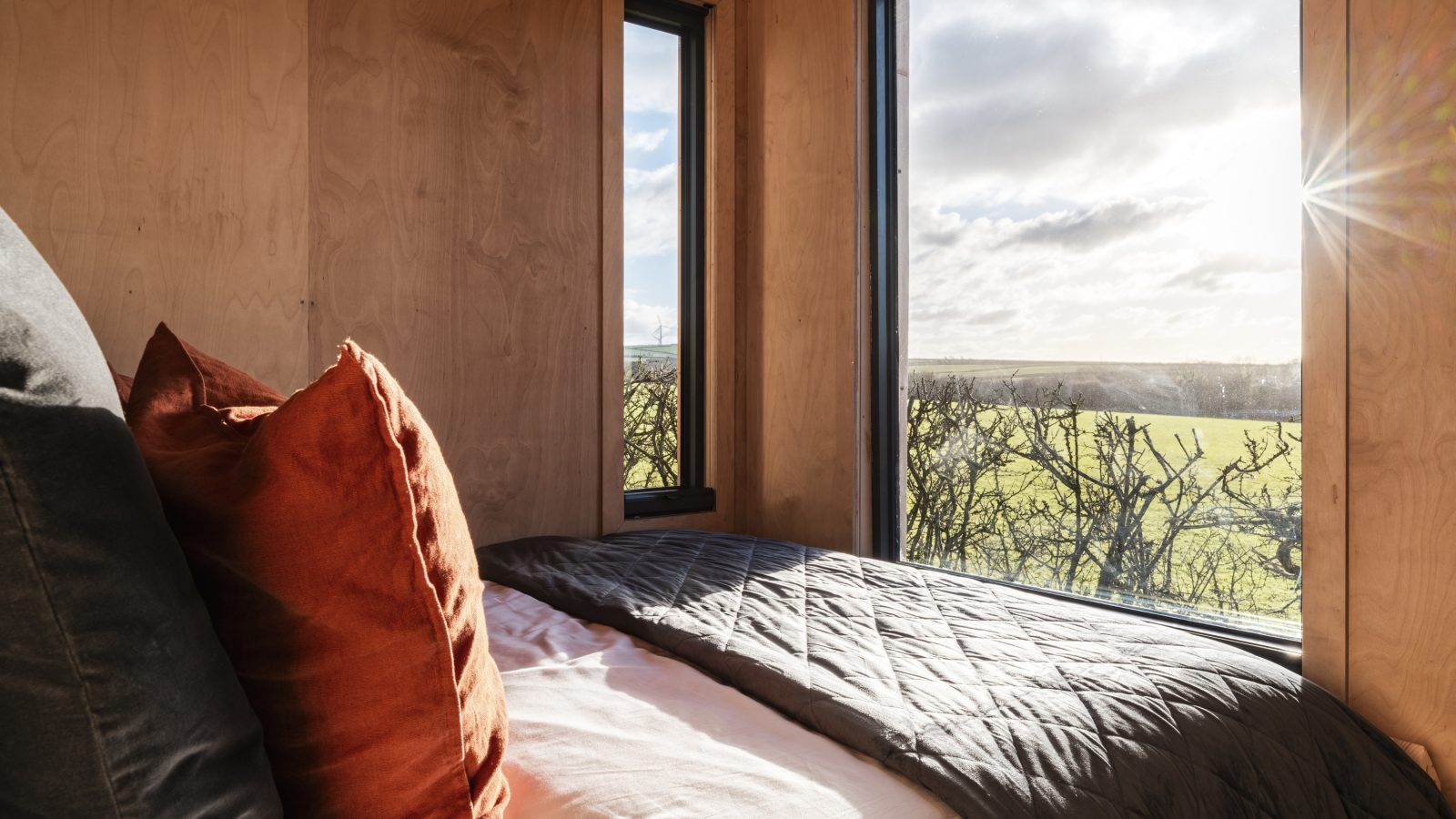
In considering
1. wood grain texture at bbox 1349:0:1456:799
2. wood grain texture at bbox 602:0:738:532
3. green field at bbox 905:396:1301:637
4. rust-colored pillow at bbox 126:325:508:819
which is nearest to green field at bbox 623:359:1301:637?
green field at bbox 905:396:1301:637

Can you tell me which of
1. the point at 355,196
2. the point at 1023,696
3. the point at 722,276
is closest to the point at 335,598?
the point at 1023,696

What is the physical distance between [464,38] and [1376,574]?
7.44 feet

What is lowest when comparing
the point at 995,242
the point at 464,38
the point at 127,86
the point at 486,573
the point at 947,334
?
the point at 486,573

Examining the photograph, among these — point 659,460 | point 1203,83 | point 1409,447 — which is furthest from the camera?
point 659,460

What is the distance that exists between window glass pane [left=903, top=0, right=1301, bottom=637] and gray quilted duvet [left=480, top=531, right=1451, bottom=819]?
368 mm

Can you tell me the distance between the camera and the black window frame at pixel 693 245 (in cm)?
260

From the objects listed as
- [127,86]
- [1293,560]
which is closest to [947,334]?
[1293,560]

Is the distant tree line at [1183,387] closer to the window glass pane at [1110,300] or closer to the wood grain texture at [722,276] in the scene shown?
the window glass pane at [1110,300]

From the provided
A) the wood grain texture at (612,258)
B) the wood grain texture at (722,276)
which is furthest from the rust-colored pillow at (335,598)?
the wood grain texture at (722,276)

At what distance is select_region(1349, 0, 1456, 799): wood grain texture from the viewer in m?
1.29

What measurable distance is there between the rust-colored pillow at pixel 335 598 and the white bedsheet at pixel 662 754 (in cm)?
21

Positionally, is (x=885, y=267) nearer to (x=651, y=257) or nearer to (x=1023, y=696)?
(x=651, y=257)

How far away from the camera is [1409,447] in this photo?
1.33 meters

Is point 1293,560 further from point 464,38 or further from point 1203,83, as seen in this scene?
point 464,38
